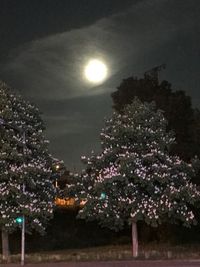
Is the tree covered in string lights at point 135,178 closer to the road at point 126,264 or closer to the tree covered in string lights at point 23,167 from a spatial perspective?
the tree covered in string lights at point 23,167

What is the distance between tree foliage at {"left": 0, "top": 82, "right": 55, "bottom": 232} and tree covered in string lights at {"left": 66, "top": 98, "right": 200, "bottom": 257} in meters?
1.99

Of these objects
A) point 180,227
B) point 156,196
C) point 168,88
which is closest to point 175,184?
point 156,196

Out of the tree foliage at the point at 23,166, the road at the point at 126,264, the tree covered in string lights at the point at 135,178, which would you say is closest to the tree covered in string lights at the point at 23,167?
the tree foliage at the point at 23,166

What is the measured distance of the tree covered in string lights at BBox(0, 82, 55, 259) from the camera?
33.1 meters

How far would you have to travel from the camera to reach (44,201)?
34781 millimetres

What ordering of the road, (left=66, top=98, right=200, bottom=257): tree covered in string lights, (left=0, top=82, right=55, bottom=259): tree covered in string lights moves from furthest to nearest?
(left=0, top=82, right=55, bottom=259): tree covered in string lights < (left=66, top=98, right=200, bottom=257): tree covered in string lights < the road

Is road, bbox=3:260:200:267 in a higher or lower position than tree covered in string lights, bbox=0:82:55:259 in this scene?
lower

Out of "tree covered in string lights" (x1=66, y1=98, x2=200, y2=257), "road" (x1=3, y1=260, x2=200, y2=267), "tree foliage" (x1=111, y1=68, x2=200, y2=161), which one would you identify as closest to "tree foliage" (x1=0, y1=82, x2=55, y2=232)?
"tree covered in string lights" (x1=66, y1=98, x2=200, y2=257)

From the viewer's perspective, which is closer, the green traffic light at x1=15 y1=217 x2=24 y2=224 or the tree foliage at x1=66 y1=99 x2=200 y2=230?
the tree foliage at x1=66 y1=99 x2=200 y2=230

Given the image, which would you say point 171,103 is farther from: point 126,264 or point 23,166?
point 126,264

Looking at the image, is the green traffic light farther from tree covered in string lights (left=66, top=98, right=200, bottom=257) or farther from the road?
tree covered in string lights (left=66, top=98, right=200, bottom=257)

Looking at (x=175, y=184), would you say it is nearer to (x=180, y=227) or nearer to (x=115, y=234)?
(x=180, y=227)

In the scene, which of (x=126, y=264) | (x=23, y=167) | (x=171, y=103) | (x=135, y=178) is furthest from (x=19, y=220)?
(x=171, y=103)

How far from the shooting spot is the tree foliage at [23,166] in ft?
108
